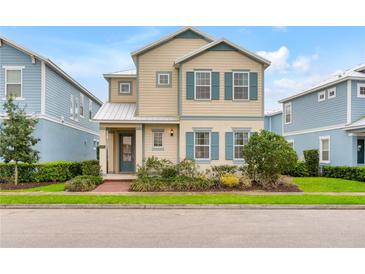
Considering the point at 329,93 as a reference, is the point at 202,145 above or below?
below

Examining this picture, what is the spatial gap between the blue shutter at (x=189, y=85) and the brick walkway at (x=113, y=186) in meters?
5.70

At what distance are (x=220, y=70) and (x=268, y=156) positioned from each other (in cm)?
558

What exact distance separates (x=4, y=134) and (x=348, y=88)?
19.6m

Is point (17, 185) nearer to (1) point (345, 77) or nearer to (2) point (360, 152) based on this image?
(1) point (345, 77)

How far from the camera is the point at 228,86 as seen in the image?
1628 cm

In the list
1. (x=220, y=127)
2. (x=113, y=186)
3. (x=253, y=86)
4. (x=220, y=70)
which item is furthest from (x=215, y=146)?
(x=113, y=186)

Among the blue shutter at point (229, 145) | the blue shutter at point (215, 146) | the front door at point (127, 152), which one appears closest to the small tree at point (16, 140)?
the front door at point (127, 152)

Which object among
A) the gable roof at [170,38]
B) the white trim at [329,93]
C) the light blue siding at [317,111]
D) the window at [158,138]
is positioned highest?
the gable roof at [170,38]

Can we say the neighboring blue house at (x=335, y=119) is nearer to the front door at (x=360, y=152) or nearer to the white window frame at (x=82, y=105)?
the front door at (x=360, y=152)

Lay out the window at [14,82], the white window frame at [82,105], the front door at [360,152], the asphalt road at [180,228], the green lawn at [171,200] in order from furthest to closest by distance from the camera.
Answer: the white window frame at [82,105] < the front door at [360,152] < the window at [14,82] < the green lawn at [171,200] < the asphalt road at [180,228]

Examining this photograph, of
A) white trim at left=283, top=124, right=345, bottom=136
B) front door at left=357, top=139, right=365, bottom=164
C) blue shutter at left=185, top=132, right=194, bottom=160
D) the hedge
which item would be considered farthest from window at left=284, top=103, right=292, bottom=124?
blue shutter at left=185, top=132, right=194, bottom=160

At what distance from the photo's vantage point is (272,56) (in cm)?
1892

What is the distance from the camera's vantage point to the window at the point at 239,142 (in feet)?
53.4

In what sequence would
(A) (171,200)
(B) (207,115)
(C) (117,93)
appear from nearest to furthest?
(A) (171,200)
(B) (207,115)
(C) (117,93)
